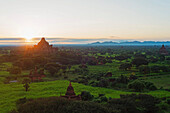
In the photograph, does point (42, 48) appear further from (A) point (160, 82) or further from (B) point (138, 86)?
(B) point (138, 86)

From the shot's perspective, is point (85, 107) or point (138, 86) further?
point (138, 86)

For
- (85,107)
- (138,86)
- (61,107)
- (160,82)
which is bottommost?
(160,82)

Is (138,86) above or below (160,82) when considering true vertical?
above

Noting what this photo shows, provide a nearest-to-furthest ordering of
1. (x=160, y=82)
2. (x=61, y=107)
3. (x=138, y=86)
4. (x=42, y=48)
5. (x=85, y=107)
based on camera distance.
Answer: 1. (x=61, y=107)
2. (x=85, y=107)
3. (x=138, y=86)
4. (x=160, y=82)
5. (x=42, y=48)

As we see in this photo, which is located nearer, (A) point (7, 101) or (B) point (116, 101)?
(B) point (116, 101)

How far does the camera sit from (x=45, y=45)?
101 meters

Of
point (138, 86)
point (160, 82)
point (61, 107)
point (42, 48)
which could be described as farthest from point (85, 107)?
point (42, 48)

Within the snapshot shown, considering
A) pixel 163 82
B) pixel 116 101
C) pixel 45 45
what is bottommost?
pixel 163 82

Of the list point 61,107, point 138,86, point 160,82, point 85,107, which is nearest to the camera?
point 61,107

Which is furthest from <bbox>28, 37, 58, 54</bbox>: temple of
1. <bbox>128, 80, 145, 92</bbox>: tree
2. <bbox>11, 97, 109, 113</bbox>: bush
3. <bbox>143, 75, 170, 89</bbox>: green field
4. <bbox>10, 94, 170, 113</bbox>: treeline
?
<bbox>11, 97, 109, 113</bbox>: bush

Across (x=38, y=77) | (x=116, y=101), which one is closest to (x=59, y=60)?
(x=38, y=77)

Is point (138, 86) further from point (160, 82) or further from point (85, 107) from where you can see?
point (85, 107)

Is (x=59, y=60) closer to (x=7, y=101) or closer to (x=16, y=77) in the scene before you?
(x=16, y=77)

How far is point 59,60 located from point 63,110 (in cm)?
6798
